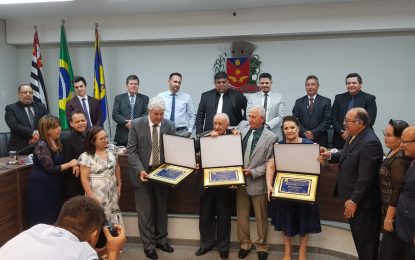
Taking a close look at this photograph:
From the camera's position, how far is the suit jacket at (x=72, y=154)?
121 inches

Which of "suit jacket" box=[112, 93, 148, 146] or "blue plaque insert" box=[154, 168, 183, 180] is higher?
"suit jacket" box=[112, 93, 148, 146]

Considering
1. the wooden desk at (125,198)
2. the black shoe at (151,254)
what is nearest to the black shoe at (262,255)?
the wooden desk at (125,198)

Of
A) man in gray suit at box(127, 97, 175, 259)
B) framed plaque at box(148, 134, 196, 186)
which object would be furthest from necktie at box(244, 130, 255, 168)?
man in gray suit at box(127, 97, 175, 259)

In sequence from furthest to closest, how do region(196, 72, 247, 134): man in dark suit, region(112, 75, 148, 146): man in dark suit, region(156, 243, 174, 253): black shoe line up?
1. region(112, 75, 148, 146): man in dark suit
2. region(196, 72, 247, 134): man in dark suit
3. region(156, 243, 174, 253): black shoe

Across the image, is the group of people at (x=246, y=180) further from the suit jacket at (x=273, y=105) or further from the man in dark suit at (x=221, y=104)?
the man in dark suit at (x=221, y=104)

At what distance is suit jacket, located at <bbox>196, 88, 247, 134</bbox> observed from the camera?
13.6ft

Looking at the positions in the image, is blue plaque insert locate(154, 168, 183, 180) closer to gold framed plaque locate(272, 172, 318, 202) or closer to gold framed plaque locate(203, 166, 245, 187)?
gold framed plaque locate(203, 166, 245, 187)

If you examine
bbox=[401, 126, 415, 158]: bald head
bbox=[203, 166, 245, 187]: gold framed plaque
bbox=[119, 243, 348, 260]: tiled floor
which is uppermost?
bbox=[401, 126, 415, 158]: bald head

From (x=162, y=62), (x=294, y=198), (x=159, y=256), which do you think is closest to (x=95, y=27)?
(x=162, y=62)

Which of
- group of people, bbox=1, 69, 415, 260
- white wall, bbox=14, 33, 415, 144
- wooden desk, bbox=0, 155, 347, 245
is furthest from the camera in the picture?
white wall, bbox=14, 33, 415, 144

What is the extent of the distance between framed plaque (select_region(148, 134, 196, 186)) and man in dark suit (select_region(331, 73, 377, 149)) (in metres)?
2.07

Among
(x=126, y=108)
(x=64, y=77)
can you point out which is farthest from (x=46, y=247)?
(x=64, y=77)

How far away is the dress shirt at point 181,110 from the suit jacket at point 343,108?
5.97 ft

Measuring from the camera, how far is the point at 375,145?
2.53 m
